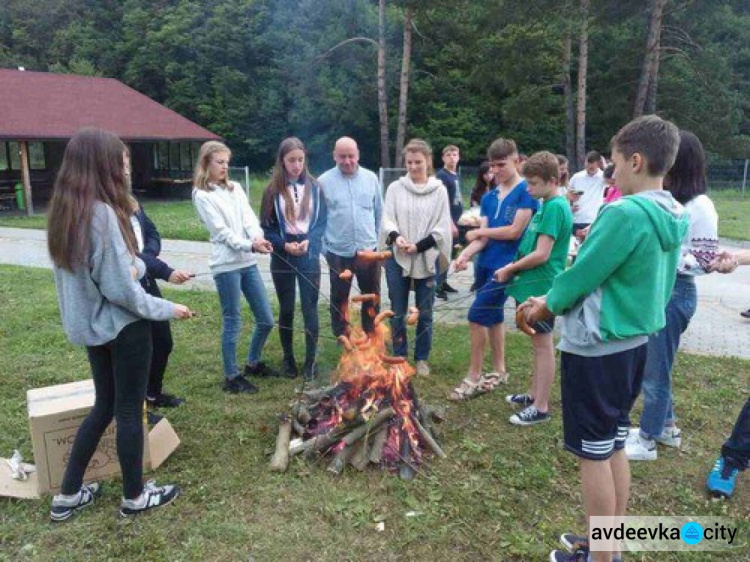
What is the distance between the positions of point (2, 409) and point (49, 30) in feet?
159

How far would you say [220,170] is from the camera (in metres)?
4.55

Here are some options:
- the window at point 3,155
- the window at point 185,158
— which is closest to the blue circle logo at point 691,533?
the window at point 3,155

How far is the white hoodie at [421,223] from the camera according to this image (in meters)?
4.89

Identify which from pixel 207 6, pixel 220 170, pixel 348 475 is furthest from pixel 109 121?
pixel 348 475

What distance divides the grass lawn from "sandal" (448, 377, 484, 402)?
9cm

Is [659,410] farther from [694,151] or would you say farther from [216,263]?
[216,263]

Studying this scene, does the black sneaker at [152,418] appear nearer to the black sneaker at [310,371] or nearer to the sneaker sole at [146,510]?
the sneaker sole at [146,510]

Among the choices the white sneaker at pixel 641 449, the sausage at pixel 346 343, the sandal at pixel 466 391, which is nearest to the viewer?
the white sneaker at pixel 641 449

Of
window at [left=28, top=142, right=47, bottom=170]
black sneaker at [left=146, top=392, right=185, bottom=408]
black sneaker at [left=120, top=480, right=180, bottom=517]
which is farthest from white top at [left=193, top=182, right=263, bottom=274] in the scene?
window at [left=28, top=142, right=47, bottom=170]

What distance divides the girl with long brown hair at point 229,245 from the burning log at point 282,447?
33.9 inches

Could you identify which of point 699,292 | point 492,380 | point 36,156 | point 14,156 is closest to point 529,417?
point 492,380

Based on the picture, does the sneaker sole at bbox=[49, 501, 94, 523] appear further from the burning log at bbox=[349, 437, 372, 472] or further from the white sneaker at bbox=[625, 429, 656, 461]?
the white sneaker at bbox=[625, 429, 656, 461]

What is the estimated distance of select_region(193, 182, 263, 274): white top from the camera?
4.48 m

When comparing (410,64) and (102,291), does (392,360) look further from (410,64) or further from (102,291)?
(410,64)
